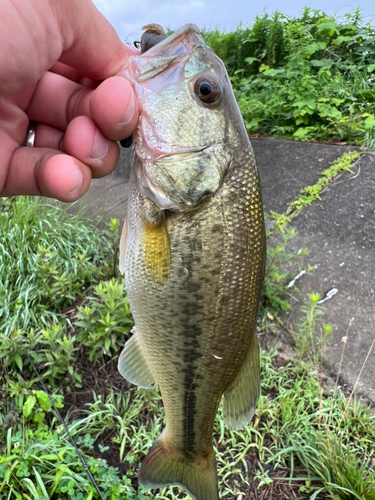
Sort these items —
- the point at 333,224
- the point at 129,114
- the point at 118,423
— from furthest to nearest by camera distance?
the point at 333,224 → the point at 118,423 → the point at 129,114

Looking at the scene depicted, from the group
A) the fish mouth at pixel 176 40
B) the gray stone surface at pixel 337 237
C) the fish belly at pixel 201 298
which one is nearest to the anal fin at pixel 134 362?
the fish belly at pixel 201 298

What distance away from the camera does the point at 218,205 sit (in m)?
1.27

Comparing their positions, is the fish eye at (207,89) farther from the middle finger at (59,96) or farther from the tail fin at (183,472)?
the tail fin at (183,472)

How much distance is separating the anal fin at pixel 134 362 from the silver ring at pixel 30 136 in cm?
96

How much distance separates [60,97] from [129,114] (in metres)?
0.56

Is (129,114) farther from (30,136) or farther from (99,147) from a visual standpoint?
(30,136)

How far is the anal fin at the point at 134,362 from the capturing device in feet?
4.90

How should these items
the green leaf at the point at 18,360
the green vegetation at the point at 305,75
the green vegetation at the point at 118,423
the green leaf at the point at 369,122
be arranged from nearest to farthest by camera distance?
the green vegetation at the point at 118,423
the green leaf at the point at 18,360
the green leaf at the point at 369,122
the green vegetation at the point at 305,75

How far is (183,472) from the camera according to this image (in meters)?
1.52

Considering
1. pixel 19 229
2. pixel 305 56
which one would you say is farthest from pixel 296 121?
pixel 19 229

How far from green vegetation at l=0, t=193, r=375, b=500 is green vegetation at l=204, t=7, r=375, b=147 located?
3.13m

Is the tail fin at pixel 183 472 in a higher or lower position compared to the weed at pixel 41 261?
higher

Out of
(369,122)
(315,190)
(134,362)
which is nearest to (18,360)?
(134,362)

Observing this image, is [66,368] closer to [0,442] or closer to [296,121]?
[0,442]
